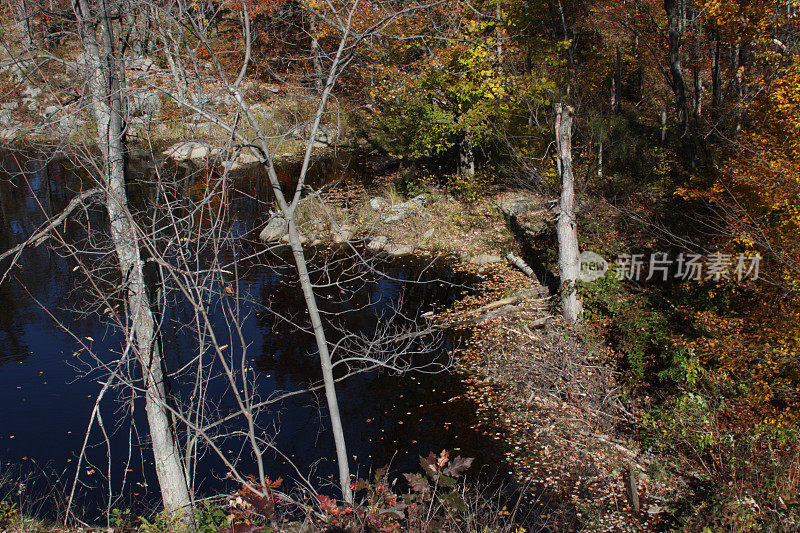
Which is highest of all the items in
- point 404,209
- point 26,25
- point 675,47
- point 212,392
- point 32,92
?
point 26,25

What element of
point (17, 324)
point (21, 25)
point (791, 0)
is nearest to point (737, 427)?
point (791, 0)

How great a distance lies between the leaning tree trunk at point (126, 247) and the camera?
17.7 ft

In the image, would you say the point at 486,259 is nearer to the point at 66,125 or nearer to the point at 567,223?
the point at 567,223

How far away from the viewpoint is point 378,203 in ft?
60.3

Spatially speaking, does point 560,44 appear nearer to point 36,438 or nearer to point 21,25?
point 21,25

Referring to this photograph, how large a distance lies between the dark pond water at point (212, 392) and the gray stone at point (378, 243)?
6.94 feet

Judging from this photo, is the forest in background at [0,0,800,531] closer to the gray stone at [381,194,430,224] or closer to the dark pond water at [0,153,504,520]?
the gray stone at [381,194,430,224]

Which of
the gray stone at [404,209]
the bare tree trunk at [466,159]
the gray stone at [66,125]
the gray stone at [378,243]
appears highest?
the gray stone at [66,125]

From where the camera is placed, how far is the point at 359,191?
66.8 ft

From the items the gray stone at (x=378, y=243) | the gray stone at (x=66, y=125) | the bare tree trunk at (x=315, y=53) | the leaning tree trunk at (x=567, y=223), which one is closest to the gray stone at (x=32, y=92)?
the gray stone at (x=66, y=125)

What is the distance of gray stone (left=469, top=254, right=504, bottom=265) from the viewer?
1462 centimetres

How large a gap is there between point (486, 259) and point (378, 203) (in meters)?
5.04

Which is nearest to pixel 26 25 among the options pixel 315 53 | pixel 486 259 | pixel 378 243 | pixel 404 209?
pixel 315 53

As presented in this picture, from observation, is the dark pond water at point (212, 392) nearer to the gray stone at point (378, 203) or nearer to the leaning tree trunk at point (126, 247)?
the leaning tree trunk at point (126, 247)
